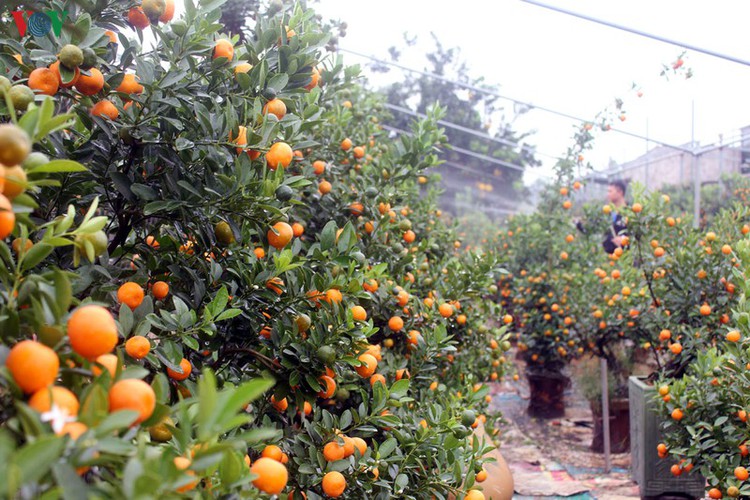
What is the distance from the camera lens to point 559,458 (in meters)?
4.40

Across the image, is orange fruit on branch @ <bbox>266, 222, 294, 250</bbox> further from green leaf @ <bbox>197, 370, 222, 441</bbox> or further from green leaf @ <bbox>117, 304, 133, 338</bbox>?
green leaf @ <bbox>197, 370, 222, 441</bbox>

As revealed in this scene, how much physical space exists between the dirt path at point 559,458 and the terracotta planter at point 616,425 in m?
0.10

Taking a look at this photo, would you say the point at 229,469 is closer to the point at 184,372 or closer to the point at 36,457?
the point at 36,457

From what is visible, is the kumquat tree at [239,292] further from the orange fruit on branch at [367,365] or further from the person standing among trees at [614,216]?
the person standing among trees at [614,216]

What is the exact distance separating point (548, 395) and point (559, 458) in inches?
41.2

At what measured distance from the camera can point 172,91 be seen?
1166mm

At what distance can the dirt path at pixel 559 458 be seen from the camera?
3648mm

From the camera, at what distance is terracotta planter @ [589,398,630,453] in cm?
453

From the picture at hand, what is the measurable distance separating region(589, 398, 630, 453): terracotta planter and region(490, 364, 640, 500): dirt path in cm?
10

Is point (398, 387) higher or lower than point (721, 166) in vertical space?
lower

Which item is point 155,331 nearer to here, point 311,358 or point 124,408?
point 311,358

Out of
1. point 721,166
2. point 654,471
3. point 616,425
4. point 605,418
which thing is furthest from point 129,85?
point 721,166

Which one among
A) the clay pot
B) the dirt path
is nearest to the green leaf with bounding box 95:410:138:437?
the clay pot

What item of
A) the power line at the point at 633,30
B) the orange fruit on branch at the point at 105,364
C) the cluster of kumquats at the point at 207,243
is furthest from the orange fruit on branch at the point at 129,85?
the power line at the point at 633,30
